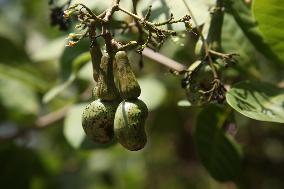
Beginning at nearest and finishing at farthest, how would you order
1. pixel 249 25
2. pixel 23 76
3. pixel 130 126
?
pixel 130 126, pixel 249 25, pixel 23 76

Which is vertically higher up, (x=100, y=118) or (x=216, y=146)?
(x=100, y=118)

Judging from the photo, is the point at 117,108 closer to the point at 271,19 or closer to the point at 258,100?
the point at 258,100

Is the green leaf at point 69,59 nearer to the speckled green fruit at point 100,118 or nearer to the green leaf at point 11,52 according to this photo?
the green leaf at point 11,52

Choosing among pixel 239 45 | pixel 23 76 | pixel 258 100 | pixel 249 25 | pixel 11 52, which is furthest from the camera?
pixel 11 52

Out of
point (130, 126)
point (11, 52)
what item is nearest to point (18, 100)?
point (11, 52)

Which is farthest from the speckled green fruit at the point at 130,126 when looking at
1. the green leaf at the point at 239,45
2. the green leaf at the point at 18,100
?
the green leaf at the point at 18,100

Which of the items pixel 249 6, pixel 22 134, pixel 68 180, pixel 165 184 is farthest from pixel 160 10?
pixel 165 184

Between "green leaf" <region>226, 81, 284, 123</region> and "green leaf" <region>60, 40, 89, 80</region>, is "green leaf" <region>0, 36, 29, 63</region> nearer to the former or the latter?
"green leaf" <region>60, 40, 89, 80</region>
